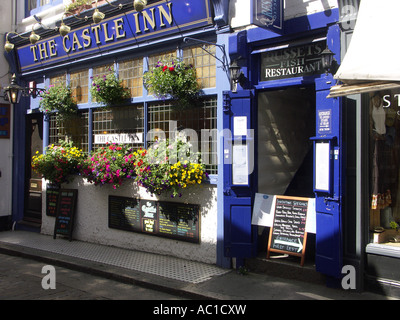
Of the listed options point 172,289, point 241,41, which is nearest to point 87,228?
point 172,289

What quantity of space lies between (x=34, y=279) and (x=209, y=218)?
3091 mm

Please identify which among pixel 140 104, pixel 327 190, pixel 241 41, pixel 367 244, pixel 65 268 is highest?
pixel 241 41

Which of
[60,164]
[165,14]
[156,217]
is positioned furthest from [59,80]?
[156,217]

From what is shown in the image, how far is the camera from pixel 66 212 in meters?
9.53

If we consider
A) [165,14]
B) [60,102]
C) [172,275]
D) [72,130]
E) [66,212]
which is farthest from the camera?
[72,130]

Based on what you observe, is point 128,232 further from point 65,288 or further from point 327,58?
point 327,58

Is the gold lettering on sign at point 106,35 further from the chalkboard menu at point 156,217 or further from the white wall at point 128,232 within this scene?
the chalkboard menu at point 156,217

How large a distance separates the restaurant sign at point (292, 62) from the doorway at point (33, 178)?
6768mm

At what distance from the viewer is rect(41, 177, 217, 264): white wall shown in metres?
7.16

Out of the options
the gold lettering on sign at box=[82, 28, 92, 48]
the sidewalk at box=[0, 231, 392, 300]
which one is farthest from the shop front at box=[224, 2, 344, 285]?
the gold lettering on sign at box=[82, 28, 92, 48]

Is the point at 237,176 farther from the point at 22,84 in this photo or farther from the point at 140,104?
the point at 22,84

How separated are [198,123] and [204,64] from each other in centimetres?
107

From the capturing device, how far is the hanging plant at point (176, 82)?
728cm

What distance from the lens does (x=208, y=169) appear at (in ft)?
24.0
